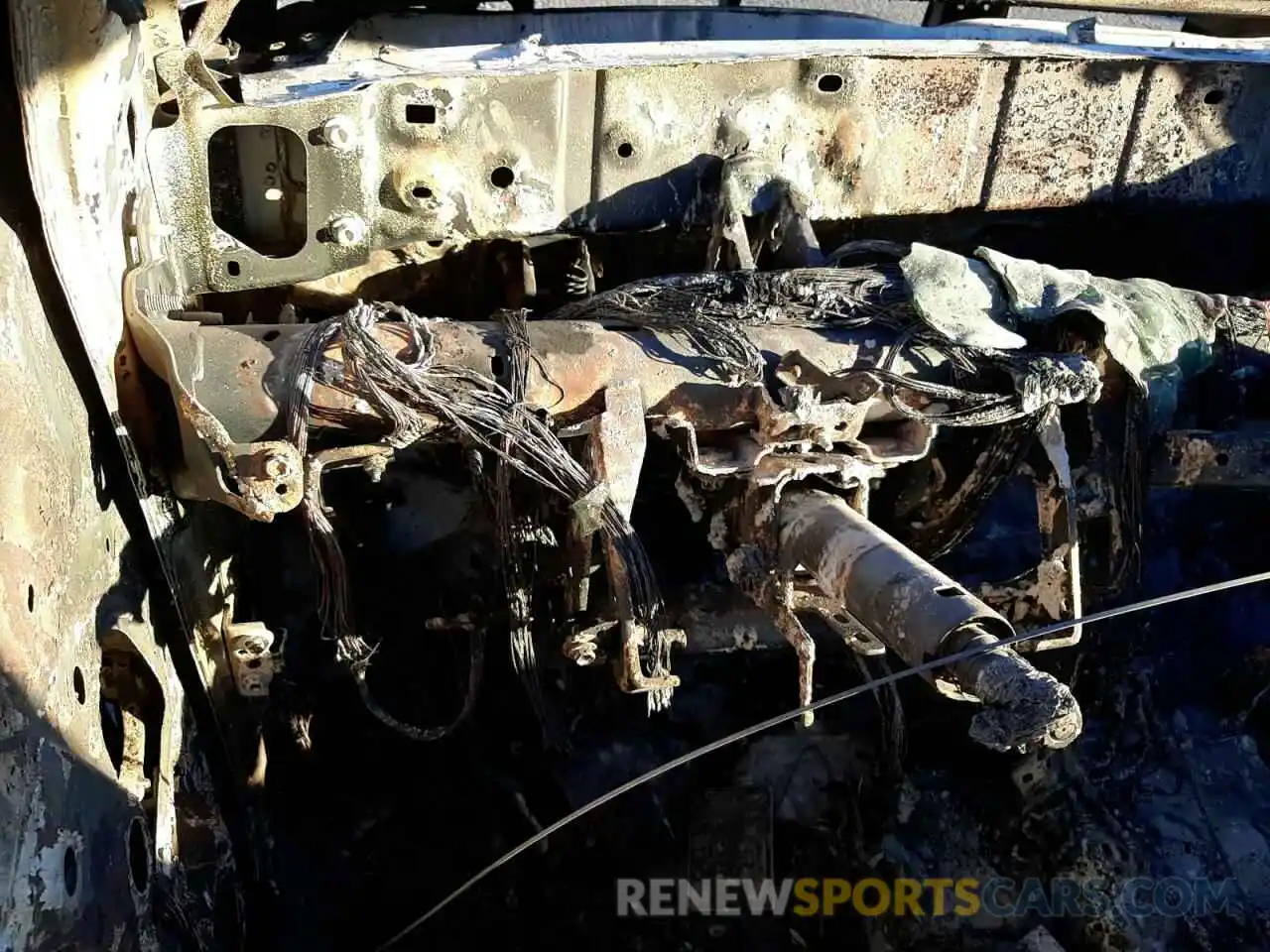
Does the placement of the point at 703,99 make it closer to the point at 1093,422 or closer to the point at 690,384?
the point at 690,384

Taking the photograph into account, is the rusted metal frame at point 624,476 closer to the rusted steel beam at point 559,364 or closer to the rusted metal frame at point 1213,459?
the rusted steel beam at point 559,364

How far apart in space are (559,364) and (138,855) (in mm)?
1379

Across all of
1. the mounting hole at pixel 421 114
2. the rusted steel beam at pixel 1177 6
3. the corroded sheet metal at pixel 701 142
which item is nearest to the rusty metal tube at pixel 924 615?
the corroded sheet metal at pixel 701 142

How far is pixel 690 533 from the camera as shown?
3346 millimetres

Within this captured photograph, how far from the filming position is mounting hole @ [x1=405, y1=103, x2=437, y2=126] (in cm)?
310

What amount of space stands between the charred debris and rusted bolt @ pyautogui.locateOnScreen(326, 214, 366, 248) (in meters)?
0.20

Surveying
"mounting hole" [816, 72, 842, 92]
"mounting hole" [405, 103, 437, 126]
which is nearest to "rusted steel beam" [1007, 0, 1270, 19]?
"mounting hole" [816, 72, 842, 92]

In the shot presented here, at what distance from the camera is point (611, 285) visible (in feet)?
12.0

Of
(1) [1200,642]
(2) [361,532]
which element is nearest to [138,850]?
(2) [361,532]

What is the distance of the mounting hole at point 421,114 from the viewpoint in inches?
122

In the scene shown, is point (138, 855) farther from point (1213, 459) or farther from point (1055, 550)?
point (1213, 459)

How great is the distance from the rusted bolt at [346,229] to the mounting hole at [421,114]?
1.00ft

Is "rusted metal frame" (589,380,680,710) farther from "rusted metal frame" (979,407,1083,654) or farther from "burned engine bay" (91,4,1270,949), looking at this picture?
"rusted metal frame" (979,407,1083,654)

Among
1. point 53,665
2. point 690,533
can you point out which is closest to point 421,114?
point 690,533
